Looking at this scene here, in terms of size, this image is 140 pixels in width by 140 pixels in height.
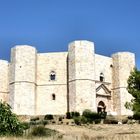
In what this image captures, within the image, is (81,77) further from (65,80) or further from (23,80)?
(23,80)

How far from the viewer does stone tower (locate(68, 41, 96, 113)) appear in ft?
144

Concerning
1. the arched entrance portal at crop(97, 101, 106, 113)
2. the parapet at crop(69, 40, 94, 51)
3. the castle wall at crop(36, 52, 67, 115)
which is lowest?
the arched entrance portal at crop(97, 101, 106, 113)

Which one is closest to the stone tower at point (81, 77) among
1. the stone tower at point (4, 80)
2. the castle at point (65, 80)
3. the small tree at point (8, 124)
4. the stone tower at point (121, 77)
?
the castle at point (65, 80)

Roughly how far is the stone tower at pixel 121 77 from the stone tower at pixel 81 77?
4106 mm

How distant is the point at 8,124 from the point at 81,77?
26.9 m

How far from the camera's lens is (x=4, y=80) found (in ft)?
159

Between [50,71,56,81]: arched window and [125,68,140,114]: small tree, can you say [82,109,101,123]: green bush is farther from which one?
[125,68,140,114]: small tree

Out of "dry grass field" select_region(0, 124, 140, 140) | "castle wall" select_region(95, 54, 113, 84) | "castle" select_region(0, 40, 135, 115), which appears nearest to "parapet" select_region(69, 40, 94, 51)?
"castle" select_region(0, 40, 135, 115)

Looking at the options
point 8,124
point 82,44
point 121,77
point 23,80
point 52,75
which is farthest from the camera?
point 121,77

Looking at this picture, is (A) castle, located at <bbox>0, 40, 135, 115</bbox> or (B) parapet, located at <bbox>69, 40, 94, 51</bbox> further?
(B) parapet, located at <bbox>69, 40, 94, 51</bbox>

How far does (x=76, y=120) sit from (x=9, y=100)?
1205cm

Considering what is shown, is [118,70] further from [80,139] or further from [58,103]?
[80,139]

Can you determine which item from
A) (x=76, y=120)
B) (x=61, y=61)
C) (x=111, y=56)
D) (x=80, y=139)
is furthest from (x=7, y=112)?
(x=111, y=56)

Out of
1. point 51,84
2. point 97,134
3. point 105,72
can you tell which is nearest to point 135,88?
point 97,134
